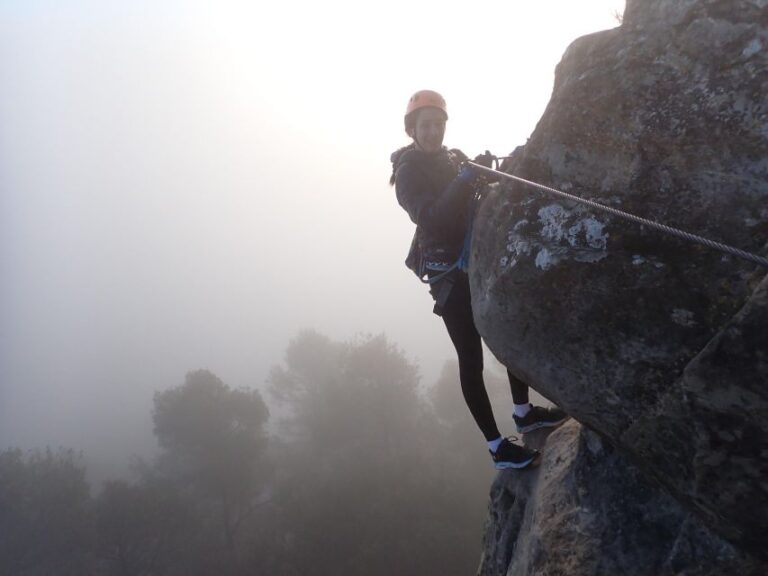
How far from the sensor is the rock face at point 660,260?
7.83 ft

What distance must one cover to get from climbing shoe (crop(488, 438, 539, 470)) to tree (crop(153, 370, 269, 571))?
108 feet

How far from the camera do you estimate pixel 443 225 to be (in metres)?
4.30

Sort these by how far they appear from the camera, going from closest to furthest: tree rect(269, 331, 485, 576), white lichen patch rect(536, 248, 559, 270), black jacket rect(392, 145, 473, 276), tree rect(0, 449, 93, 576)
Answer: white lichen patch rect(536, 248, 559, 270), black jacket rect(392, 145, 473, 276), tree rect(269, 331, 485, 576), tree rect(0, 449, 93, 576)

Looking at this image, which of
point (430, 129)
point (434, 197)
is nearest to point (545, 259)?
point (434, 197)

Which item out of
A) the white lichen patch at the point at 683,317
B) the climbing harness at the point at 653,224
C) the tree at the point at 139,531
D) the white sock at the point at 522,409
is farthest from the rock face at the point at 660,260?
the tree at the point at 139,531

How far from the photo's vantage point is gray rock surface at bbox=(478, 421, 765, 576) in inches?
113

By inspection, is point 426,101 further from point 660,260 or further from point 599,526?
point 599,526

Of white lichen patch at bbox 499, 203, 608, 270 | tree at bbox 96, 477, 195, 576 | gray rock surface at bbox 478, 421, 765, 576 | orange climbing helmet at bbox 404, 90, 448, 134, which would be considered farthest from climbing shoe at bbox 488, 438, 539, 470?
tree at bbox 96, 477, 195, 576

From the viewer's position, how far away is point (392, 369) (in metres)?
42.3

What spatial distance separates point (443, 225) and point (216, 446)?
37378 millimetres

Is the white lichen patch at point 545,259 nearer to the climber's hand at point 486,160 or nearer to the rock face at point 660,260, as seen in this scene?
the rock face at point 660,260

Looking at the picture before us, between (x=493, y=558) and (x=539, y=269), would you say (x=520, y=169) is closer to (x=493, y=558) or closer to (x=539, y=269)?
(x=539, y=269)

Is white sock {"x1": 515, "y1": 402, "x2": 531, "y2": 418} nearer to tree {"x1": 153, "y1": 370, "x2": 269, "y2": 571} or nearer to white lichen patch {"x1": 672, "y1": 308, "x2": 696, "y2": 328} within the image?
white lichen patch {"x1": 672, "y1": 308, "x2": 696, "y2": 328}

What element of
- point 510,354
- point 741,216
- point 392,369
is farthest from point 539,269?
point 392,369
